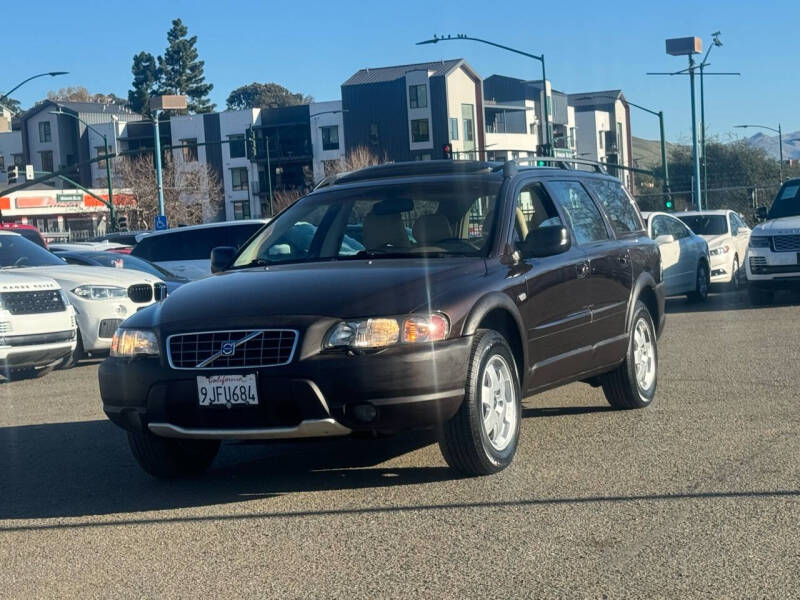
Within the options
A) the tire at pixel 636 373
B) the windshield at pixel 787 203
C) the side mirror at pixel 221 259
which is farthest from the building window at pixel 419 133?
the side mirror at pixel 221 259

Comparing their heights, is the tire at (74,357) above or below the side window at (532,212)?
below

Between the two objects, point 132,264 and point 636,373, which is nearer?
point 636,373

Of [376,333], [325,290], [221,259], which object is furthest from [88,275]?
[376,333]

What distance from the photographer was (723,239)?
21984mm

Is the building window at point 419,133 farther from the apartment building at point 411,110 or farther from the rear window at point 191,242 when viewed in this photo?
the rear window at point 191,242

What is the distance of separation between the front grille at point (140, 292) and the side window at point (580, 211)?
259 inches

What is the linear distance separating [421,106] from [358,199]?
3076 inches

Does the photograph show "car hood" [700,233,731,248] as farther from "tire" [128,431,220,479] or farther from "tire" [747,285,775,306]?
"tire" [128,431,220,479]

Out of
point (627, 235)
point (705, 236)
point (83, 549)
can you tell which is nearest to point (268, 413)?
point (83, 549)

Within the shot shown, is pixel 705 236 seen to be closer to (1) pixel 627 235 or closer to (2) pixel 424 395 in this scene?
(1) pixel 627 235

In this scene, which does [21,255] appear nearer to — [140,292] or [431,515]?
[140,292]

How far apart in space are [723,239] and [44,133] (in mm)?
82868

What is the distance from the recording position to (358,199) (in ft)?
25.2

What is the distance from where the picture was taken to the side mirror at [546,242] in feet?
23.0
